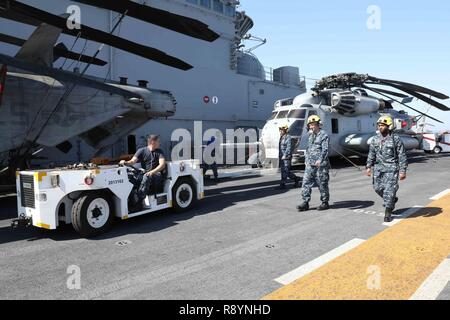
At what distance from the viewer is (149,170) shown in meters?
6.37

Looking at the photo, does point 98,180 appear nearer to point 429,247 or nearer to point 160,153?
point 160,153

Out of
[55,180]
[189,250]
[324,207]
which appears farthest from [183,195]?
[324,207]

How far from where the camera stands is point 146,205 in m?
6.15

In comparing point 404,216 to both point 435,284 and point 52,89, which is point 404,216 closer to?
point 435,284

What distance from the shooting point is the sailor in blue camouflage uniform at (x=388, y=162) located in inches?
222

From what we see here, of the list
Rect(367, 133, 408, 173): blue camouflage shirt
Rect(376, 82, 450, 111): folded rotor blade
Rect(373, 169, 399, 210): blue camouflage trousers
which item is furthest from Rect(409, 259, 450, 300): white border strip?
Rect(376, 82, 450, 111): folded rotor blade

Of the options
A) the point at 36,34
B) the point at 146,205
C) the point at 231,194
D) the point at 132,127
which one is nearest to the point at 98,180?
the point at 146,205

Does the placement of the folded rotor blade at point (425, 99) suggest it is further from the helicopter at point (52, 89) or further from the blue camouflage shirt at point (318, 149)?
the helicopter at point (52, 89)

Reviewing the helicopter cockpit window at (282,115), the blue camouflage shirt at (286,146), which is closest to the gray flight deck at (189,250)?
the blue camouflage shirt at (286,146)

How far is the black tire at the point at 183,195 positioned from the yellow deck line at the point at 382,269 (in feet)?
12.0

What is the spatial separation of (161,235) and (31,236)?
2180mm

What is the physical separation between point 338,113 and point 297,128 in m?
3.13

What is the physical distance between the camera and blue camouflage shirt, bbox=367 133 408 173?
5.61m

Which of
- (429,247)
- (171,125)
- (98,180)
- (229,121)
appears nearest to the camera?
(429,247)
